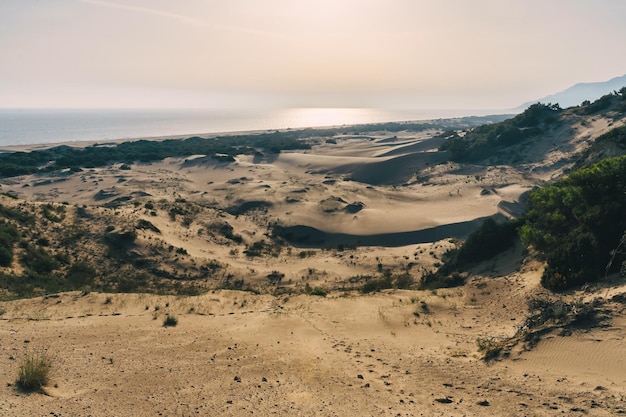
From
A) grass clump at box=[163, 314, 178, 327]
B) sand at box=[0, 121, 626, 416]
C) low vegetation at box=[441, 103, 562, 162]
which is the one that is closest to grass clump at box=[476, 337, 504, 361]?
sand at box=[0, 121, 626, 416]

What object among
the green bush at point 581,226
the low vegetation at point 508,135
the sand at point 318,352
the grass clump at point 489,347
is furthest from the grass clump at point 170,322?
the low vegetation at point 508,135

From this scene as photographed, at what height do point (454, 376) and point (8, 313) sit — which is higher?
point (8, 313)

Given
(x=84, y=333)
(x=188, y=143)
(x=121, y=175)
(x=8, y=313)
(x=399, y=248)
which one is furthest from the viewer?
(x=188, y=143)

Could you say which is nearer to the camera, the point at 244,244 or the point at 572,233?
the point at 572,233

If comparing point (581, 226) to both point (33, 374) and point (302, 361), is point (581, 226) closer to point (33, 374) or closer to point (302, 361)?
point (302, 361)

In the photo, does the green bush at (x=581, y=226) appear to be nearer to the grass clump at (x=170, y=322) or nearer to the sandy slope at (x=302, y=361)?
the sandy slope at (x=302, y=361)

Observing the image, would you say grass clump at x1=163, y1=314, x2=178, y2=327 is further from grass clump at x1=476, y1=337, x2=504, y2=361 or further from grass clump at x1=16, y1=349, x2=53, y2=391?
grass clump at x1=476, y1=337, x2=504, y2=361

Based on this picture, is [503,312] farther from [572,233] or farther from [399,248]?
[399,248]

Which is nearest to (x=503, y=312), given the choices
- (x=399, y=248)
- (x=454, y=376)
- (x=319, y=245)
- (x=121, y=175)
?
(x=454, y=376)
